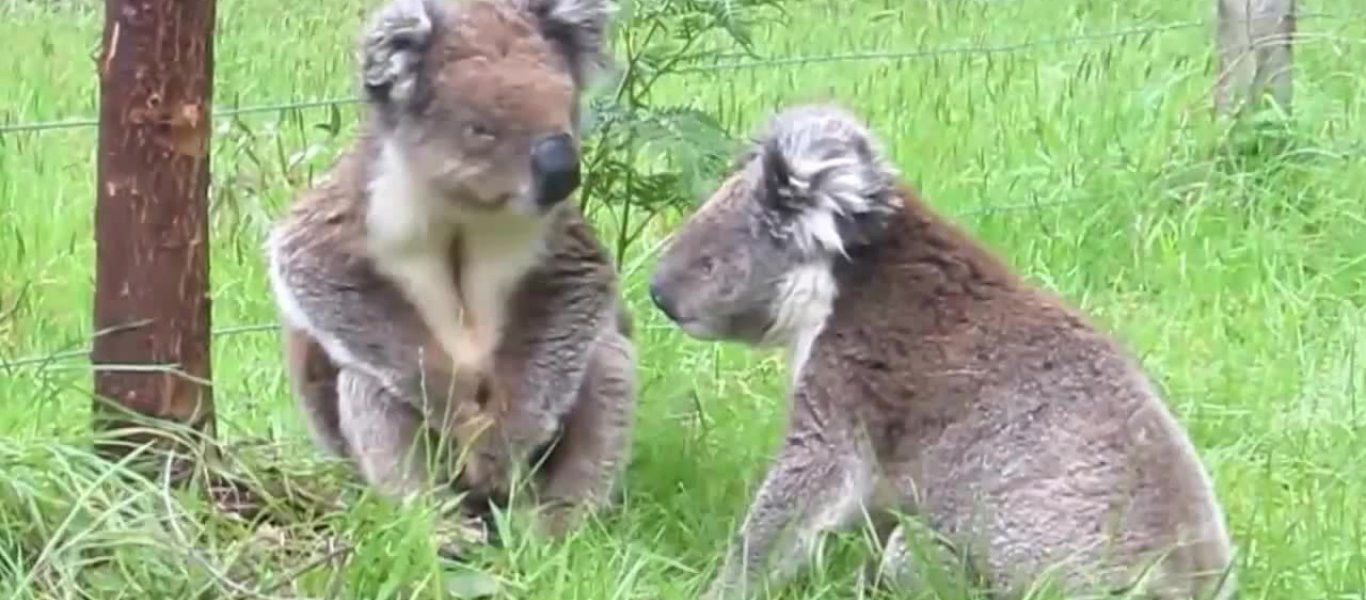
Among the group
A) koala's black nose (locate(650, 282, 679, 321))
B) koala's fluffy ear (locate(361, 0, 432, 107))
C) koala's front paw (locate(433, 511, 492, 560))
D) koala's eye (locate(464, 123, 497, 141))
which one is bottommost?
koala's front paw (locate(433, 511, 492, 560))

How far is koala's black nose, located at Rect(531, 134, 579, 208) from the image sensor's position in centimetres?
424

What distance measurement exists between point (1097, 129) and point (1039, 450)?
389 cm

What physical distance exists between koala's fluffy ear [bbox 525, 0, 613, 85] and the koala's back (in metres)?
0.69

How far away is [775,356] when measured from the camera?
5820 mm

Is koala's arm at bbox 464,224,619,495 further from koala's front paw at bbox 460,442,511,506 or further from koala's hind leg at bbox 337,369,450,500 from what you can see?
koala's hind leg at bbox 337,369,450,500

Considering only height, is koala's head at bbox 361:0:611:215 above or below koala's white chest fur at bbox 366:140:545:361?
Result: above

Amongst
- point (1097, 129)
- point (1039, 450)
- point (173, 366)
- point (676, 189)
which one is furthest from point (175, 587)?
point (1097, 129)

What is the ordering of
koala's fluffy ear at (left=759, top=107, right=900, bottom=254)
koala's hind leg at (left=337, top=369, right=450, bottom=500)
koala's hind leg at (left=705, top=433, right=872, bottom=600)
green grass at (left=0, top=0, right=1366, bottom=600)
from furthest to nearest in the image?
1. koala's hind leg at (left=337, top=369, right=450, bottom=500)
2. koala's fluffy ear at (left=759, top=107, right=900, bottom=254)
3. koala's hind leg at (left=705, top=433, right=872, bottom=600)
4. green grass at (left=0, top=0, right=1366, bottom=600)

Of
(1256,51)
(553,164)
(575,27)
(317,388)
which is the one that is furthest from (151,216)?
(1256,51)

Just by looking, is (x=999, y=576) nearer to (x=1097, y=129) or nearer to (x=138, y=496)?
(x=138, y=496)

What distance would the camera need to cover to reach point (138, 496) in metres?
4.00

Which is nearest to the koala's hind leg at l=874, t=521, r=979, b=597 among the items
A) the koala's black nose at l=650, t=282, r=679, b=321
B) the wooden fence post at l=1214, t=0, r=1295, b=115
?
the koala's black nose at l=650, t=282, r=679, b=321

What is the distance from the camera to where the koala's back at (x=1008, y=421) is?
4043 mm

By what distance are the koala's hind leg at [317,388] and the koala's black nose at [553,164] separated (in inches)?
29.8
